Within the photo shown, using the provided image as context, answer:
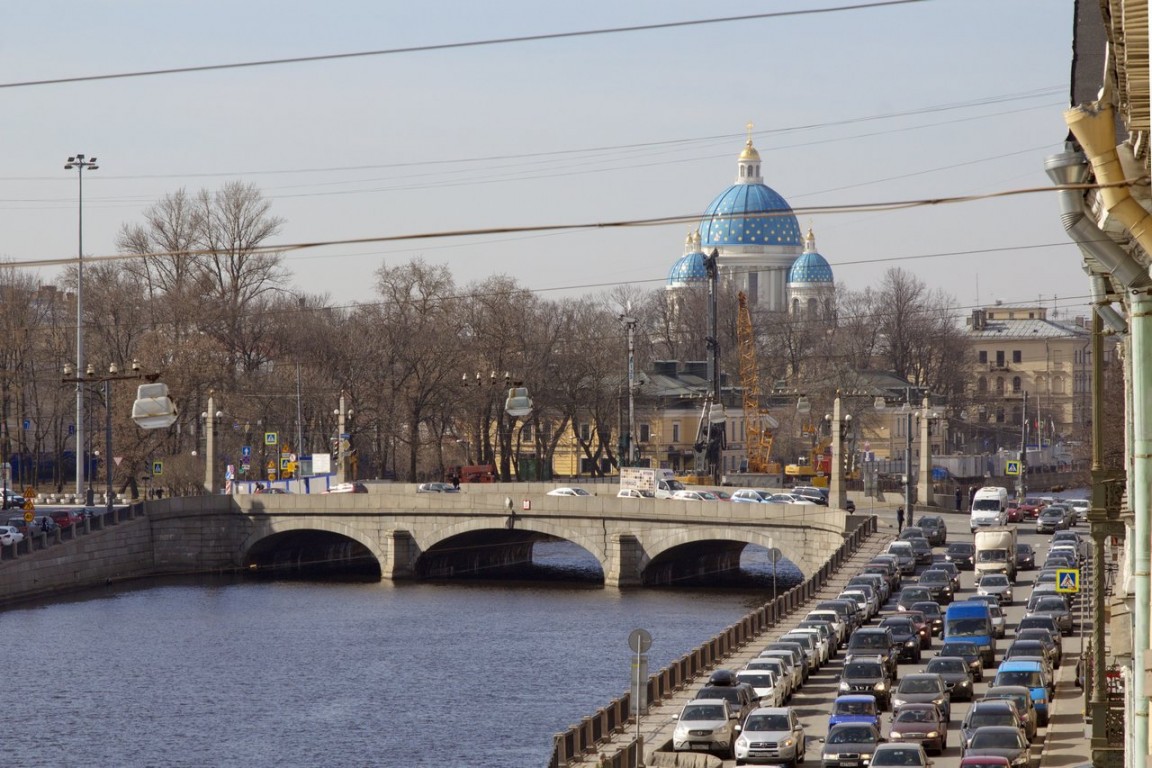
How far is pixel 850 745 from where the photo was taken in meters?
30.6

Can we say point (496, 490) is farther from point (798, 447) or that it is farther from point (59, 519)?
point (798, 447)

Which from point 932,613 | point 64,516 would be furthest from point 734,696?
point 64,516

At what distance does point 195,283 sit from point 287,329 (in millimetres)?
6631

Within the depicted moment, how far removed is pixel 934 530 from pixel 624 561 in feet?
39.1

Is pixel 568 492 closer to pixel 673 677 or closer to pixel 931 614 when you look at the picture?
pixel 931 614

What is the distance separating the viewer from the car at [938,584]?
5425 cm

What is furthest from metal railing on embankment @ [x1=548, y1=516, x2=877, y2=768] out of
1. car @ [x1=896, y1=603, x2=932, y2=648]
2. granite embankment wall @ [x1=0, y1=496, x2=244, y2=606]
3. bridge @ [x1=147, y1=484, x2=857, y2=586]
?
granite embankment wall @ [x1=0, y1=496, x2=244, y2=606]

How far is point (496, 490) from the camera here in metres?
82.1

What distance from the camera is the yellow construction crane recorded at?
111 metres

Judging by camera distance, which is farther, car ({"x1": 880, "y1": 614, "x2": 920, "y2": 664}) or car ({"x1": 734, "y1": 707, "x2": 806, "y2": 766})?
car ({"x1": 880, "y1": 614, "x2": 920, "y2": 664})

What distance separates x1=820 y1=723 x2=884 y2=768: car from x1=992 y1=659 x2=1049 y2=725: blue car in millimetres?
4675

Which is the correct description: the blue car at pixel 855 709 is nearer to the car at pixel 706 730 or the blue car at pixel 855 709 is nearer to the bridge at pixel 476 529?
the car at pixel 706 730

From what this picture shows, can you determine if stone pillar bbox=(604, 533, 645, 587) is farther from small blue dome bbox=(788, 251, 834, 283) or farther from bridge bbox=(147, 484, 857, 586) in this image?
small blue dome bbox=(788, 251, 834, 283)

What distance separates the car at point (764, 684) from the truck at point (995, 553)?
23005 mm
